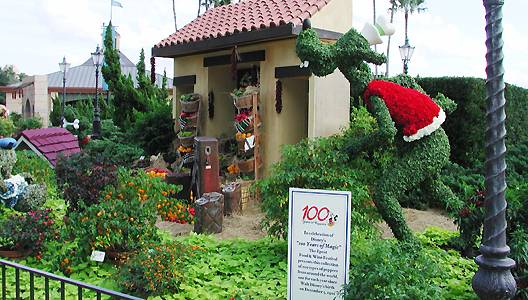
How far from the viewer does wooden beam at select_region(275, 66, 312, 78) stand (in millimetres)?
10578

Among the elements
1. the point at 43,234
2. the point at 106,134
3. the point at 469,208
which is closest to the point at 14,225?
the point at 43,234

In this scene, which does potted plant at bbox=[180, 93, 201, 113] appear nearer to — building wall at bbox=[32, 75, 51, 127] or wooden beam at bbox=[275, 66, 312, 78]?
wooden beam at bbox=[275, 66, 312, 78]

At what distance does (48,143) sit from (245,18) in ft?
19.6

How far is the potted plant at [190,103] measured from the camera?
13.0m

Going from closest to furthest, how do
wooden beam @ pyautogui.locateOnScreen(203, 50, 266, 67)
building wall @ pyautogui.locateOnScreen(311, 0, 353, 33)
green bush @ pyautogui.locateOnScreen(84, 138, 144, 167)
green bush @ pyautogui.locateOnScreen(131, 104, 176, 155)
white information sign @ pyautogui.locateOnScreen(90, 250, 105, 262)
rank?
white information sign @ pyautogui.locateOnScreen(90, 250, 105, 262)
building wall @ pyautogui.locateOnScreen(311, 0, 353, 33)
wooden beam @ pyautogui.locateOnScreen(203, 50, 266, 67)
green bush @ pyautogui.locateOnScreen(84, 138, 144, 167)
green bush @ pyautogui.locateOnScreen(131, 104, 176, 155)

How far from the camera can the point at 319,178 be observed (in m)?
6.57

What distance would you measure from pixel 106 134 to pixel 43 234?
11.8 metres

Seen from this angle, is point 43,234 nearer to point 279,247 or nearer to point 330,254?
point 279,247

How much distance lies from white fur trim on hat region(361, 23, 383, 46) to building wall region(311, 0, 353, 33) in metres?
4.45

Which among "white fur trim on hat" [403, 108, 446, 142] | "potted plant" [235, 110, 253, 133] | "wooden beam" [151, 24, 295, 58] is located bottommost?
"white fur trim on hat" [403, 108, 446, 142]

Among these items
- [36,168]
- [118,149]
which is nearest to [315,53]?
[36,168]

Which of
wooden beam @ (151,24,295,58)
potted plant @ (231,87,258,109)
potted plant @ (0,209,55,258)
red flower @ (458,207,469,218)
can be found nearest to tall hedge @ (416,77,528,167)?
wooden beam @ (151,24,295,58)

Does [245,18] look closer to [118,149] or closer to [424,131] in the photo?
[118,149]

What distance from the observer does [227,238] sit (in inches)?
315
